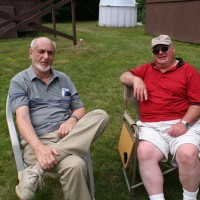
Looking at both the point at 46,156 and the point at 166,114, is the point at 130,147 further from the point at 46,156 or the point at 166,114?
the point at 46,156

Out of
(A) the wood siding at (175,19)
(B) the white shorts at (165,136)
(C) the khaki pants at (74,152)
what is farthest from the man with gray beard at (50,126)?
(A) the wood siding at (175,19)

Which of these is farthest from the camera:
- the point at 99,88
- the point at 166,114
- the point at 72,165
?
the point at 99,88

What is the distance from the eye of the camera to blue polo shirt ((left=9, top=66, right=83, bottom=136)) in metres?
3.05

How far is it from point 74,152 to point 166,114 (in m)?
1.03

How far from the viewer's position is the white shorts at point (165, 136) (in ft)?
9.66

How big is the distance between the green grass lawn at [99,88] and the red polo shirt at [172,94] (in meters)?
0.75

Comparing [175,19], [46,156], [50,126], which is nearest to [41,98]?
[50,126]

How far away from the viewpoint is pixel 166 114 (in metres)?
3.23

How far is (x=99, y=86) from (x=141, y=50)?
4.31 metres

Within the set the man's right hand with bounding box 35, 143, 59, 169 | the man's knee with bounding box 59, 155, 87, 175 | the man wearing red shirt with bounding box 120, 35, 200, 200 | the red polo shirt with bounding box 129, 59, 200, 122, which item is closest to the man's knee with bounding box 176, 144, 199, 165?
the man wearing red shirt with bounding box 120, 35, 200, 200

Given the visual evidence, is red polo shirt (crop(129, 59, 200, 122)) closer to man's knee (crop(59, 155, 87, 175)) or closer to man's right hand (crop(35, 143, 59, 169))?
man's knee (crop(59, 155, 87, 175))

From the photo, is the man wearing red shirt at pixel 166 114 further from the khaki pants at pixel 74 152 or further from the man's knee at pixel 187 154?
the khaki pants at pixel 74 152

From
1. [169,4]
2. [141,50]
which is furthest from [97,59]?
[169,4]

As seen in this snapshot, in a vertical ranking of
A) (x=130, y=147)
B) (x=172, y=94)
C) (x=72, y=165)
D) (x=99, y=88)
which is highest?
(x=172, y=94)
